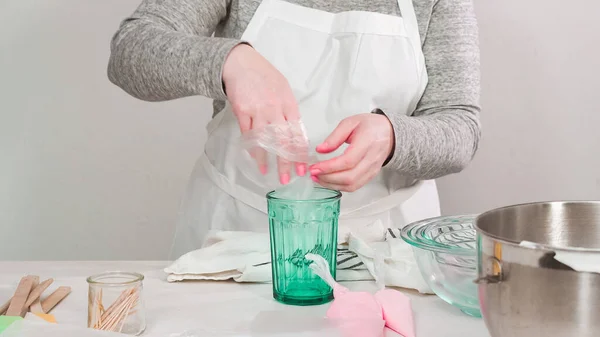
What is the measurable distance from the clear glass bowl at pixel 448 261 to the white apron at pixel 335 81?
36 centimetres

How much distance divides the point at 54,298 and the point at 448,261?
→ 44cm

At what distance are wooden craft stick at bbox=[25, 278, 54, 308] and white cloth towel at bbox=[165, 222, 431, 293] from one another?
14 cm

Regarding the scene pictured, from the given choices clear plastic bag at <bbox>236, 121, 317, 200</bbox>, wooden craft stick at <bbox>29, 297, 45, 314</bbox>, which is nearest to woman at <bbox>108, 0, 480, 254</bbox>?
clear plastic bag at <bbox>236, 121, 317, 200</bbox>

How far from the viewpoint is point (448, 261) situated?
710 millimetres

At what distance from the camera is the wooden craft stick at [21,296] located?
0.72 meters

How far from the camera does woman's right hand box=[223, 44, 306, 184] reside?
824 mm

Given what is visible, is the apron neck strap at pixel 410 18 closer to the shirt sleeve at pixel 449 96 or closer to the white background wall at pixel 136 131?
the shirt sleeve at pixel 449 96

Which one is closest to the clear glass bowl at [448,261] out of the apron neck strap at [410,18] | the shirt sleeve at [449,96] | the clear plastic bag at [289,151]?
the clear plastic bag at [289,151]

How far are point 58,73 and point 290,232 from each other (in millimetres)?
1046

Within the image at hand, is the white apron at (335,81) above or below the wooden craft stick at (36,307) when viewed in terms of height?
above

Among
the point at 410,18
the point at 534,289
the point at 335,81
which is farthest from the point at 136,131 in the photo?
the point at 534,289

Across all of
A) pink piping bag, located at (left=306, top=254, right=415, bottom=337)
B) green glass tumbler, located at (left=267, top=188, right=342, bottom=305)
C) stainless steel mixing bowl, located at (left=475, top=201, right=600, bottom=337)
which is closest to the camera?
stainless steel mixing bowl, located at (left=475, top=201, right=600, bottom=337)

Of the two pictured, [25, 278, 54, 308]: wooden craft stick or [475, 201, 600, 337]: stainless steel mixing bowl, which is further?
[25, 278, 54, 308]: wooden craft stick

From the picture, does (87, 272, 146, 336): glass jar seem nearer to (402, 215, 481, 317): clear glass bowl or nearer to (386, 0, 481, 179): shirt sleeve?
(402, 215, 481, 317): clear glass bowl
